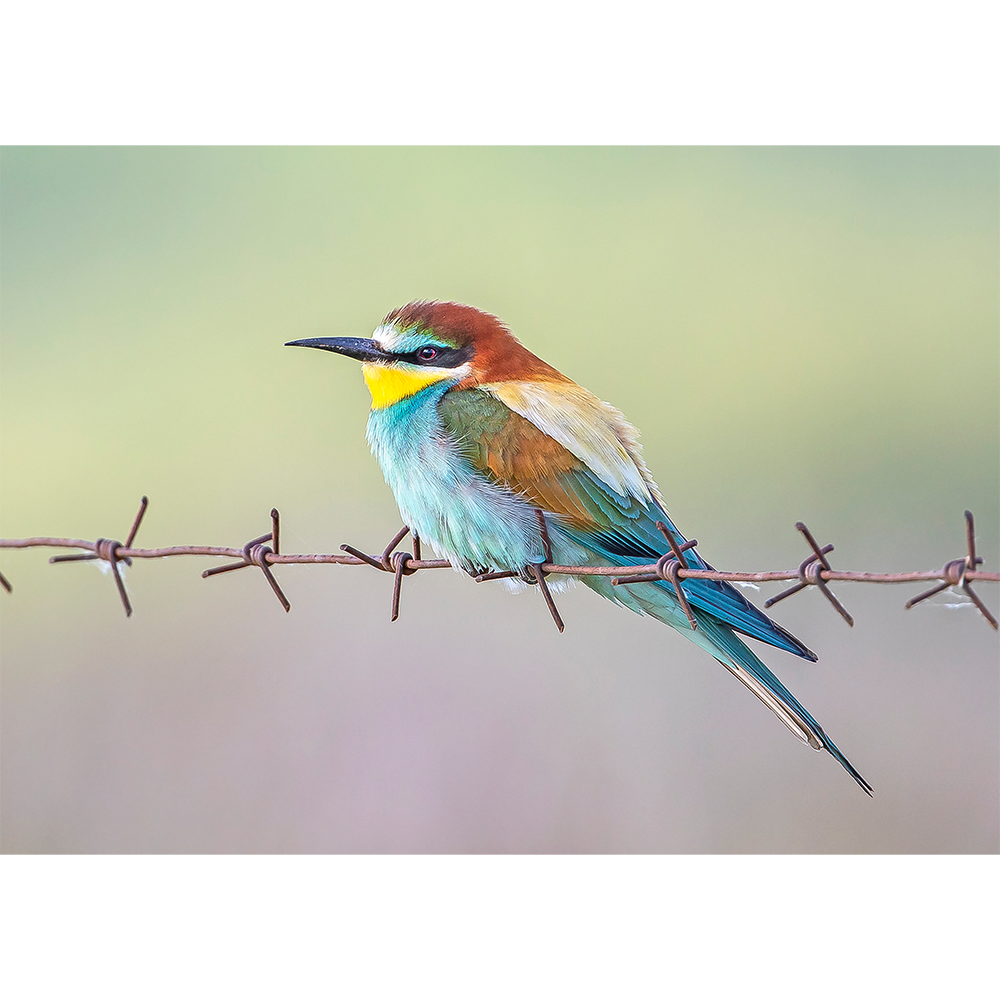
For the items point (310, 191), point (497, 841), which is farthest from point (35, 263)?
point (497, 841)

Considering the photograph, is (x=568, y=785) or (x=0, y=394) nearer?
(x=568, y=785)

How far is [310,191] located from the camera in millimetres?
1860

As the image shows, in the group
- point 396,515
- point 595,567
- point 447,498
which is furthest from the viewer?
point 396,515

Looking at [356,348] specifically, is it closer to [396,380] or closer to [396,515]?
[396,380]

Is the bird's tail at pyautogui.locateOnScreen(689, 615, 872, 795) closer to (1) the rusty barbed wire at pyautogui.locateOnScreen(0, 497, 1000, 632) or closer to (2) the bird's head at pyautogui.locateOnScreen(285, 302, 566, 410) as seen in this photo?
(1) the rusty barbed wire at pyautogui.locateOnScreen(0, 497, 1000, 632)

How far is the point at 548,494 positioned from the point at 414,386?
10.4 inches

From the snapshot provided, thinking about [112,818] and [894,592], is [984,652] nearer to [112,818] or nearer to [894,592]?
[894,592]

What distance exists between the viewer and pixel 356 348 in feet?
4.55

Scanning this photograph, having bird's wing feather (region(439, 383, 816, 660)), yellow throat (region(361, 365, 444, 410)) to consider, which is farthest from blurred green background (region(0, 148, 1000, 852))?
bird's wing feather (region(439, 383, 816, 660))

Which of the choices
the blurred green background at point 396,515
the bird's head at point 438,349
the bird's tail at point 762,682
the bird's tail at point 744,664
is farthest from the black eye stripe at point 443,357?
the bird's tail at point 762,682

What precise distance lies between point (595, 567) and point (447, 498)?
0.25 metres

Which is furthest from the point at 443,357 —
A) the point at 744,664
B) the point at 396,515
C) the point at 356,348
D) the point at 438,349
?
the point at 744,664

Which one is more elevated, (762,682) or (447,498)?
(447,498)

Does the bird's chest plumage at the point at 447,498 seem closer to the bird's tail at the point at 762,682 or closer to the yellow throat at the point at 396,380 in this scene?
the yellow throat at the point at 396,380
